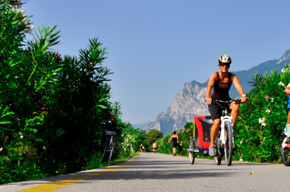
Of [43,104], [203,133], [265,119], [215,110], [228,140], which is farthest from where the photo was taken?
[203,133]

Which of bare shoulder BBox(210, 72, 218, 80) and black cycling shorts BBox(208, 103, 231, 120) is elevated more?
bare shoulder BBox(210, 72, 218, 80)

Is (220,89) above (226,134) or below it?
above

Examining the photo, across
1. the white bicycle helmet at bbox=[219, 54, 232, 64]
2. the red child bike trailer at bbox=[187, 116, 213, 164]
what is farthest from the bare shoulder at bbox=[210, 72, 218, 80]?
the red child bike trailer at bbox=[187, 116, 213, 164]

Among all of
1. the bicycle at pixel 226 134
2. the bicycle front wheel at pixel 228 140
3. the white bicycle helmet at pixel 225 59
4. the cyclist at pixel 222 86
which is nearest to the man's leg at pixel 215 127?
the cyclist at pixel 222 86

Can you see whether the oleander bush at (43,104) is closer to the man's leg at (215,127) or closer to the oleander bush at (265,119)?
the man's leg at (215,127)

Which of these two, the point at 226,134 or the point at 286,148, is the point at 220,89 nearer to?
the point at 226,134

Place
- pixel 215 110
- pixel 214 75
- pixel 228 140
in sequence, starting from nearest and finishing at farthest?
pixel 214 75
pixel 228 140
pixel 215 110

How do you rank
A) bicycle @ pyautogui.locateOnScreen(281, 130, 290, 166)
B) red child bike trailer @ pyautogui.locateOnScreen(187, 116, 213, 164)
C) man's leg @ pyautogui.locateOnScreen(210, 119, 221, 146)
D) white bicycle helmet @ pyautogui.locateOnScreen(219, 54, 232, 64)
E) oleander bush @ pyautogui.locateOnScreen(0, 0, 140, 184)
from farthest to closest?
red child bike trailer @ pyautogui.locateOnScreen(187, 116, 213, 164) → man's leg @ pyautogui.locateOnScreen(210, 119, 221, 146) → bicycle @ pyautogui.locateOnScreen(281, 130, 290, 166) → white bicycle helmet @ pyautogui.locateOnScreen(219, 54, 232, 64) → oleander bush @ pyautogui.locateOnScreen(0, 0, 140, 184)

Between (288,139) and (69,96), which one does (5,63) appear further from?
(288,139)

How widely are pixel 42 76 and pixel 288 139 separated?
6.49m

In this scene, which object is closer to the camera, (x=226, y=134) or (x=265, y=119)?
(x=226, y=134)

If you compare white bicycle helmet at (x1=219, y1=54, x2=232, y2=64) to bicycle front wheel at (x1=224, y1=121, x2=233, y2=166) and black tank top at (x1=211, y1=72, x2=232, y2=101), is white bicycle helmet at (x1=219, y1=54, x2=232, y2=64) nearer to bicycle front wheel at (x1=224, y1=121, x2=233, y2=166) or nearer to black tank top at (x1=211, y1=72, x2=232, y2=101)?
black tank top at (x1=211, y1=72, x2=232, y2=101)

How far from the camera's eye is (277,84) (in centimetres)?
1253

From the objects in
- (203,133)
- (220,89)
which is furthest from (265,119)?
(220,89)
